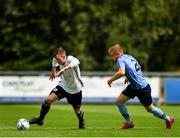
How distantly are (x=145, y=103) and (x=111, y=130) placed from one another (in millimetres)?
1035

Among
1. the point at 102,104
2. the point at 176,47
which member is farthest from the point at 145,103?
the point at 176,47

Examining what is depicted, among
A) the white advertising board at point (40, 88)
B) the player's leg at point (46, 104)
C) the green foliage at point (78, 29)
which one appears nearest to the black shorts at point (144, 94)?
the player's leg at point (46, 104)

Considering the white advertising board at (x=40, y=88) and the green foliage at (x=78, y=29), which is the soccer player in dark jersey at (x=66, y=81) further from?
the green foliage at (x=78, y=29)

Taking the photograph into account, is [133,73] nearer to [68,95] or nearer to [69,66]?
[69,66]

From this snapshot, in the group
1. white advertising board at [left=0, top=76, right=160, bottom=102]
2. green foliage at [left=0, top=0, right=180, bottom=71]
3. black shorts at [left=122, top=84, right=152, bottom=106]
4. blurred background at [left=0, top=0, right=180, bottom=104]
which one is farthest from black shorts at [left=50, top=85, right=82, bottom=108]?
green foliage at [left=0, top=0, right=180, bottom=71]

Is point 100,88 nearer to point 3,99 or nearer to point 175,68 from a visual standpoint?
point 3,99

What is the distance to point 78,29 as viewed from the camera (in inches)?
1944

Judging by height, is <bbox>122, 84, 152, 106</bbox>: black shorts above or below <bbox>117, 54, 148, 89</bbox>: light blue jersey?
below

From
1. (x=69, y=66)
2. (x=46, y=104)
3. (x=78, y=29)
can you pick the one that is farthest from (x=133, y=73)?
(x=78, y=29)

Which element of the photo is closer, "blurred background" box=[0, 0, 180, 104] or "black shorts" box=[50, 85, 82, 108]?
"black shorts" box=[50, 85, 82, 108]

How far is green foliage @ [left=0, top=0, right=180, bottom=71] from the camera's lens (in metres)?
49.2

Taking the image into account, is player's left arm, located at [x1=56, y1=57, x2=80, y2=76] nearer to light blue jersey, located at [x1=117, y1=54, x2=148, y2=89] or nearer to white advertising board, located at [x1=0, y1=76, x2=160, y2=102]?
light blue jersey, located at [x1=117, y1=54, x2=148, y2=89]

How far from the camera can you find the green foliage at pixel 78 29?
1937 inches

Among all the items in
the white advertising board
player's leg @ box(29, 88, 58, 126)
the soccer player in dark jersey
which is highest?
the soccer player in dark jersey
